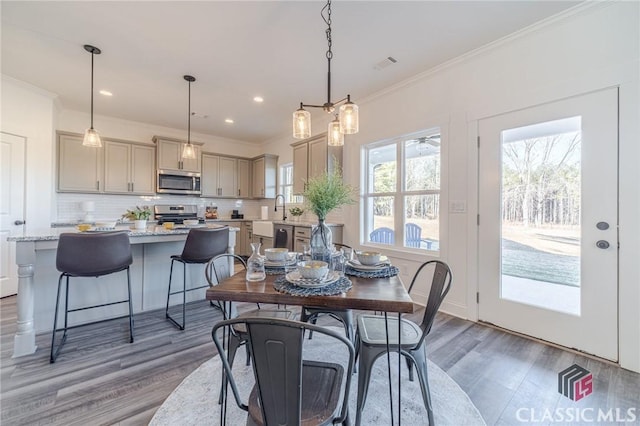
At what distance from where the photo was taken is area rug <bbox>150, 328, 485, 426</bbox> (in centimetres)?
145

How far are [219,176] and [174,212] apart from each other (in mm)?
1200

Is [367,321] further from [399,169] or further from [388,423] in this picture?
[399,169]

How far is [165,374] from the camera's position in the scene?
1838 millimetres

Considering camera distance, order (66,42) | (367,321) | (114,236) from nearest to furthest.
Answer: (367,321)
(114,236)
(66,42)

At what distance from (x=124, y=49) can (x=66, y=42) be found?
20.7 inches

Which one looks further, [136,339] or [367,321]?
[136,339]

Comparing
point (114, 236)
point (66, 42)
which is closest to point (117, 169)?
point (66, 42)

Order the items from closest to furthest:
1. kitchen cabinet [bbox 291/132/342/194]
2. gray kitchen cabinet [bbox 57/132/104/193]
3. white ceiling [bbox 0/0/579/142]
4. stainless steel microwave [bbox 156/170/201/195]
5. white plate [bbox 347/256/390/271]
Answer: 1. white plate [bbox 347/256/390/271]
2. white ceiling [bbox 0/0/579/142]
3. kitchen cabinet [bbox 291/132/342/194]
4. gray kitchen cabinet [bbox 57/132/104/193]
5. stainless steel microwave [bbox 156/170/201/195]

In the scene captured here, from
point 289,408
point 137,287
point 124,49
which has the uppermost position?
point 124,49

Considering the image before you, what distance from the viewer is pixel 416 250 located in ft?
10.8

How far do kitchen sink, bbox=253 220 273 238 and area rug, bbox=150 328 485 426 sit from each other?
304cm

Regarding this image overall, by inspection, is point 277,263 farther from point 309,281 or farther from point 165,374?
point 165,374

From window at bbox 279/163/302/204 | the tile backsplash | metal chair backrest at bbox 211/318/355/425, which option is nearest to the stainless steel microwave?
the tile backsplash

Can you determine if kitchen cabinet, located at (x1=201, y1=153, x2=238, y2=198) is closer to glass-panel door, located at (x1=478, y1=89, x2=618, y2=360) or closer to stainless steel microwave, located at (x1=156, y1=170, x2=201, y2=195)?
stainless steel microwave, located at (x1=156, y1=170, x2=201, y2=195)
